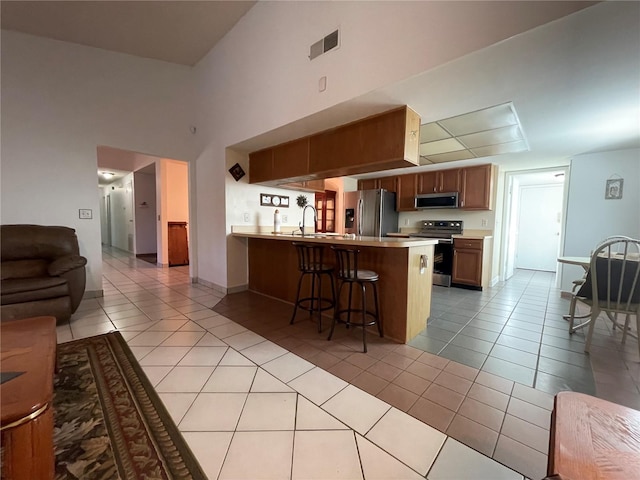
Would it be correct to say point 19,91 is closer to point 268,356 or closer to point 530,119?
point 268,356

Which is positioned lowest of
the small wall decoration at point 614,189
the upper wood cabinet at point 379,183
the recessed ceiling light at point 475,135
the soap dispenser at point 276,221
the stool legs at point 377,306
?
the stool legs at point 377,306

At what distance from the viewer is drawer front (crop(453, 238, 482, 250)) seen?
451 cm

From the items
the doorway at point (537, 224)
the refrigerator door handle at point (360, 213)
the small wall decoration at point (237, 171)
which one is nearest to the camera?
the small wall decoration at point (237, 171)

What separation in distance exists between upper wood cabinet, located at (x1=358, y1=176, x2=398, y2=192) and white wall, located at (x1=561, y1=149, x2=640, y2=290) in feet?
9.43

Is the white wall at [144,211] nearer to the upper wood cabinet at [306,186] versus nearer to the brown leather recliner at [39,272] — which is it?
the brown leather recliner at [39,272]

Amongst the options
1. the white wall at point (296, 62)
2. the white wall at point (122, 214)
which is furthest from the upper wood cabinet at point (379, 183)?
the white wall at point (122, 214)

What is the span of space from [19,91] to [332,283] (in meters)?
4.57

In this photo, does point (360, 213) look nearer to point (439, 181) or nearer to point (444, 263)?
point (439, 181)

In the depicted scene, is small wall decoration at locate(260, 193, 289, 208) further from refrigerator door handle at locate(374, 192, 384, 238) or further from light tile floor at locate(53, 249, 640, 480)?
light tile floor at locate(53, 249, 640, 480)

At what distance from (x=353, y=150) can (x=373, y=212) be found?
2.85m

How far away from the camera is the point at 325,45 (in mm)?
2541

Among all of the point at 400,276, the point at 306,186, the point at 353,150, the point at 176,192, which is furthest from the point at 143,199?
the point at 400,276

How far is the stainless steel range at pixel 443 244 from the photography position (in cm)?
483

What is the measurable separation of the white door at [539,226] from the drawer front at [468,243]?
3.41m
